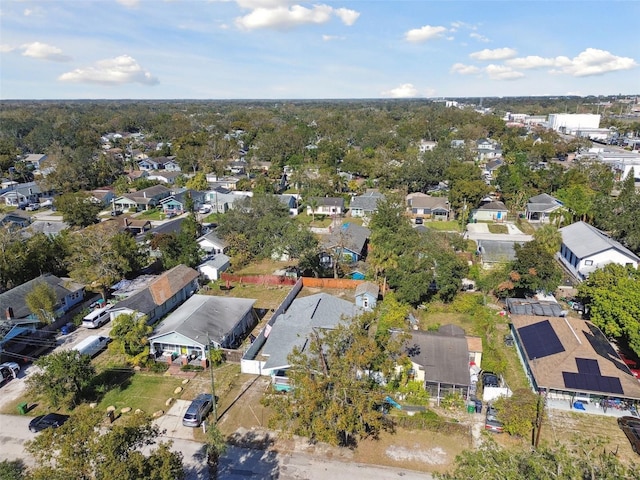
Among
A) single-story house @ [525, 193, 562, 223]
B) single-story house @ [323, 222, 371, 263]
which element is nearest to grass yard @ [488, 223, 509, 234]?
single-story house @ [525, 193, 562, 223]

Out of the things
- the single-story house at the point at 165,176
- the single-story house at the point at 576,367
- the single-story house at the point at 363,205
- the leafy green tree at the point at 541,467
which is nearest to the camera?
the leafy green tree at the point at 541,467

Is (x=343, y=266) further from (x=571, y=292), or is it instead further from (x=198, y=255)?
(x=571, y=292)

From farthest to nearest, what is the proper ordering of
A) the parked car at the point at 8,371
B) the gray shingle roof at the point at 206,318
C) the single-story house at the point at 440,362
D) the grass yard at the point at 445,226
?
the grass yard at the point at 445,226 → the gray shingle roof at the point at 206,318 → the parked car at the point at 8,371 → the single-story house at the point at 440,362

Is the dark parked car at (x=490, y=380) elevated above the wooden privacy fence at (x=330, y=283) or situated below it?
below

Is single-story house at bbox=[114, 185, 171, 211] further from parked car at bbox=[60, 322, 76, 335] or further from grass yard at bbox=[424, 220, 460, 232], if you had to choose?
grass yard at bbox=[424, 220, 460, 232]

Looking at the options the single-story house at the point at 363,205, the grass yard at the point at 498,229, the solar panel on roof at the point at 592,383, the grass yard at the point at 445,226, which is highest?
the single-story house at the point at 363,205

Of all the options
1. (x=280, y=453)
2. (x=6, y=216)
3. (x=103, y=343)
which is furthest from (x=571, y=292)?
(x=6, y=216)

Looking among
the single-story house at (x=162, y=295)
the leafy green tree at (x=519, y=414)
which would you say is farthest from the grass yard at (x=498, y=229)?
the single-story house at (x=162, y=295)

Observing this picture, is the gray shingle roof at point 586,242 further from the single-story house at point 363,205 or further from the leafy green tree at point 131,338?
the leafy green tree at point 131,338
